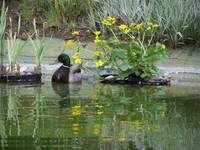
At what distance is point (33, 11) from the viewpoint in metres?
15.9

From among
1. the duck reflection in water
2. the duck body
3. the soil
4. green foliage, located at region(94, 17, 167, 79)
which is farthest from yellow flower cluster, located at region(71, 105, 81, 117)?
the soil

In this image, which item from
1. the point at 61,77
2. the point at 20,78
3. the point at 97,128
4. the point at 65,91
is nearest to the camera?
the point at 97,128

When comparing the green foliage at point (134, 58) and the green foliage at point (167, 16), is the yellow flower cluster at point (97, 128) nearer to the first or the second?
the green foliage at point (134, 58)

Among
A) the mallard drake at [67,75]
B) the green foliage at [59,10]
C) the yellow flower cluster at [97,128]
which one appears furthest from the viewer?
the green foliage at [59,10]

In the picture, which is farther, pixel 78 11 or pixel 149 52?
pixel 78 11

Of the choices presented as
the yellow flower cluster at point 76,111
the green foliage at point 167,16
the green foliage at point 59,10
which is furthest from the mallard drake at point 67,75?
the green foliage at point 59,10

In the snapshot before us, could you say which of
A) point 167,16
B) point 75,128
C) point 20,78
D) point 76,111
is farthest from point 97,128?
point 167,16

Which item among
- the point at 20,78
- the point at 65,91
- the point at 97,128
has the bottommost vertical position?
the point at 97,128

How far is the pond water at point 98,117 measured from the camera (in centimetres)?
681

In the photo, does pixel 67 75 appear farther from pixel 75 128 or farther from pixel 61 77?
pixel 75 128

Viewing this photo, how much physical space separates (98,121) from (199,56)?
19.5ft

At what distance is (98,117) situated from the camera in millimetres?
8141

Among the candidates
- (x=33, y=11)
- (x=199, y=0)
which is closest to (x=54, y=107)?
(x=199, y=0)

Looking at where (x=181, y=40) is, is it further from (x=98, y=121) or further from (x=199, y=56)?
(x=98, y=121)
